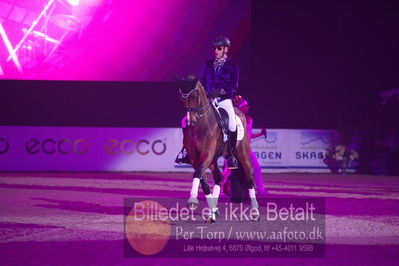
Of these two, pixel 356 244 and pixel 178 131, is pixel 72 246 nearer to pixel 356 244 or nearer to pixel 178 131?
pixel 356 244

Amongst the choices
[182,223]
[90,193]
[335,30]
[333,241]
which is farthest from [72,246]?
[335,30]

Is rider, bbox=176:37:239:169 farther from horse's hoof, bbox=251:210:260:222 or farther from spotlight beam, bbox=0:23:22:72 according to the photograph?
spotlight beam, bbox=0:23:22:72

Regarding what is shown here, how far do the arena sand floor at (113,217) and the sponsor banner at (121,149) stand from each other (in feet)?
5.06

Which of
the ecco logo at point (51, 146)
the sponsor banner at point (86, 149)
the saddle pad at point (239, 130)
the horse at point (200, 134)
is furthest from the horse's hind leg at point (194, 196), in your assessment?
the ecco logo at point (51, 146)

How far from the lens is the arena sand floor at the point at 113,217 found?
6.03 metres

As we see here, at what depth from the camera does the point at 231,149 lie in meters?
9.11

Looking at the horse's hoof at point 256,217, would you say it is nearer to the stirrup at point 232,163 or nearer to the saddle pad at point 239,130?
the stirrup at point 232,163

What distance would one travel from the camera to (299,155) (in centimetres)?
2192

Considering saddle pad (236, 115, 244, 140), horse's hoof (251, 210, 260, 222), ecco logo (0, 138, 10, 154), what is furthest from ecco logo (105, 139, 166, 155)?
horse's hoof (251, 210, 260, 222)

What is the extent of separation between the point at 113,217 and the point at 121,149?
11.9m

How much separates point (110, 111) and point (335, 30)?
10.6m

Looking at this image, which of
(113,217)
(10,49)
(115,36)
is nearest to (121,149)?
(115,36)

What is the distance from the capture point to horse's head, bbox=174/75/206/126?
792cm

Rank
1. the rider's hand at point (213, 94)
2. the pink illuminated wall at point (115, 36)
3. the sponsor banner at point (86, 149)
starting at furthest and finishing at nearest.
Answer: the sponsor banner at point (86, 149), the pink illuminated wall at point (115, 36), the rider's hand at point (213, 94)
